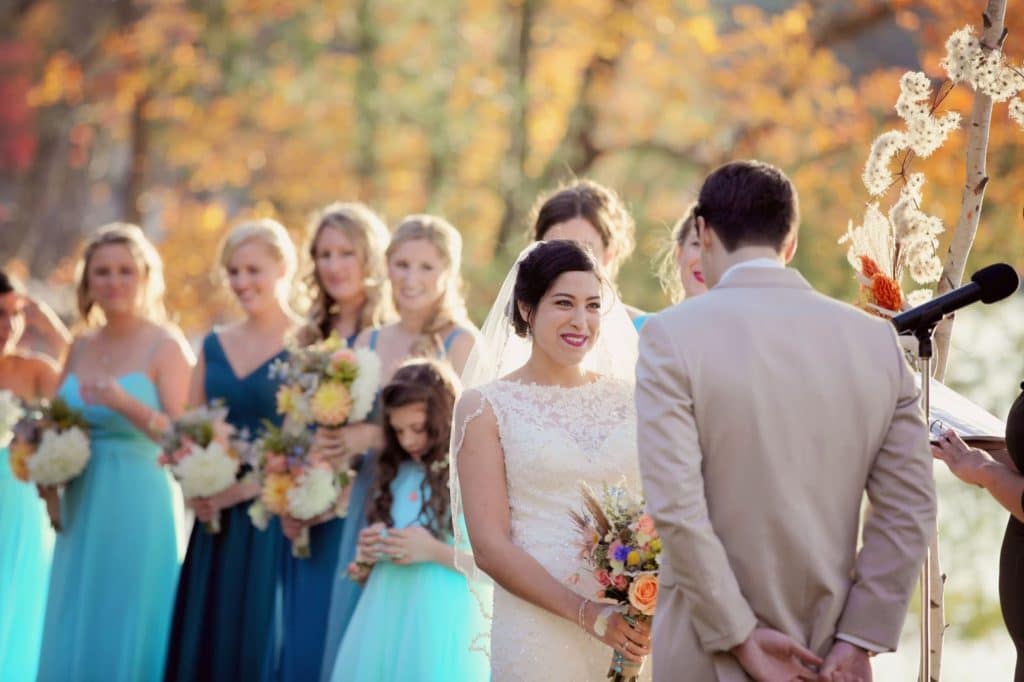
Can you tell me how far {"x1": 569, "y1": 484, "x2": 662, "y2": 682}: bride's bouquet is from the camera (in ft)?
12.0

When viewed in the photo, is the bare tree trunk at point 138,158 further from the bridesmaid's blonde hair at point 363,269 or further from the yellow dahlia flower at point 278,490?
the yellow dahlia flower at point 278,490

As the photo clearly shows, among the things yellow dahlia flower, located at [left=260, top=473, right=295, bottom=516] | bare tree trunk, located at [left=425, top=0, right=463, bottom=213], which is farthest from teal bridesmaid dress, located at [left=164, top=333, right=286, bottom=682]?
bare tree trunk, located at [left=425, top=0, right=463, bottom=213]

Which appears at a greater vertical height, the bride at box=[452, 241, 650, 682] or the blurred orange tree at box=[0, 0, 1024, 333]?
the blurred orange tree at box=[0, 0, 1024, 333]

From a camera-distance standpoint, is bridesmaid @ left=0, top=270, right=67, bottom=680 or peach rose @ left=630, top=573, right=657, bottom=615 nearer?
peach rose @ left=630, top=573, right=657, bottom=615

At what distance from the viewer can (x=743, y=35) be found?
1248cm

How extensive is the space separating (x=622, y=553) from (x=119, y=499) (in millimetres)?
4273

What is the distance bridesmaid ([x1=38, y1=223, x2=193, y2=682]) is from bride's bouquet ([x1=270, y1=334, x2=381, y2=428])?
1254 millimetres

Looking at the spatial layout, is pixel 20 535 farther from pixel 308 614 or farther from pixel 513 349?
pixel 513 349

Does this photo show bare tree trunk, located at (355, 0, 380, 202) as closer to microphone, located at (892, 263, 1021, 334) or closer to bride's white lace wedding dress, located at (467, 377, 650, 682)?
bride's white lace wedding dress, located at (467, 377, 650, 682)

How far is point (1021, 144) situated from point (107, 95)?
29.7 feet

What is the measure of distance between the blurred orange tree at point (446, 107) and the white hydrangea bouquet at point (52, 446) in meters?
5.28

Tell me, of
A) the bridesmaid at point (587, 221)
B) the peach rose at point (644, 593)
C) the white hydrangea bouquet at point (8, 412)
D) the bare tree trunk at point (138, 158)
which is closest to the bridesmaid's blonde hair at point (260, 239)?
the white hydrangea bouquet at point (8, 412)

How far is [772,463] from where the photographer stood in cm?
317

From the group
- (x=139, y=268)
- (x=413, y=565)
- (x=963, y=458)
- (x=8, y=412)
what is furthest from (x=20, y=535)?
(x=963, y=458)
